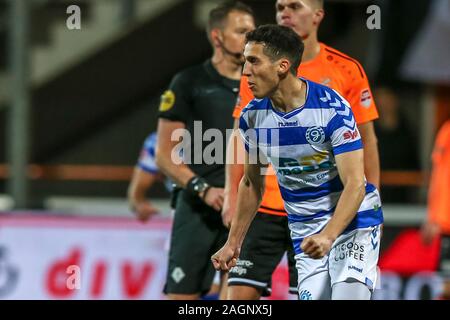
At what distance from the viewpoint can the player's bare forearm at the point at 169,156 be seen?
7551 millimetres

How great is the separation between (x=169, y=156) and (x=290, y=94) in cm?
183

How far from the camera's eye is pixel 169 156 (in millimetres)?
7645

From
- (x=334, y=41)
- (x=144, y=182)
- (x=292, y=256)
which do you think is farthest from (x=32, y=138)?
(x=292, y=256)

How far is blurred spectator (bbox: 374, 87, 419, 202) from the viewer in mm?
11172

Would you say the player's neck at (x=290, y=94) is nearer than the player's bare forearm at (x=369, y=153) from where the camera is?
Yes

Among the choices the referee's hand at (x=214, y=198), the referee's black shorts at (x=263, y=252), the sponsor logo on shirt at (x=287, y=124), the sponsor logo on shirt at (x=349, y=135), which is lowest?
the referee's black shorts at (x=263, y=252)

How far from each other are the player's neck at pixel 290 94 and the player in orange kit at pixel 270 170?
69cm

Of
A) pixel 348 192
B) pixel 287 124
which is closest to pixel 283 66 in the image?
pixel 287 124

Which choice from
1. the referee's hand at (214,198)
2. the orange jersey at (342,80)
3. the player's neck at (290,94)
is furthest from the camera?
the referee's hand at (214,198)

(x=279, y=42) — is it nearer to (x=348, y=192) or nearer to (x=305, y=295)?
(x=348, y=192)

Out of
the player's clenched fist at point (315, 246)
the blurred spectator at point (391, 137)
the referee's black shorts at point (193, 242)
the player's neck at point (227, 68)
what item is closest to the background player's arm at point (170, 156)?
the referee's black shorts at point (193, 242)

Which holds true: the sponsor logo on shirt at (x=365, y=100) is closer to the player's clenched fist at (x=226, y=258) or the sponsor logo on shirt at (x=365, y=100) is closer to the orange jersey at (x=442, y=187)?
the player's clenched fist at (x=226, y=258)

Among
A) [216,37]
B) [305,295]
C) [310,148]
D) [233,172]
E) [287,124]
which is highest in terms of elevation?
[216,37]

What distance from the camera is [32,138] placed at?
14.1 m
